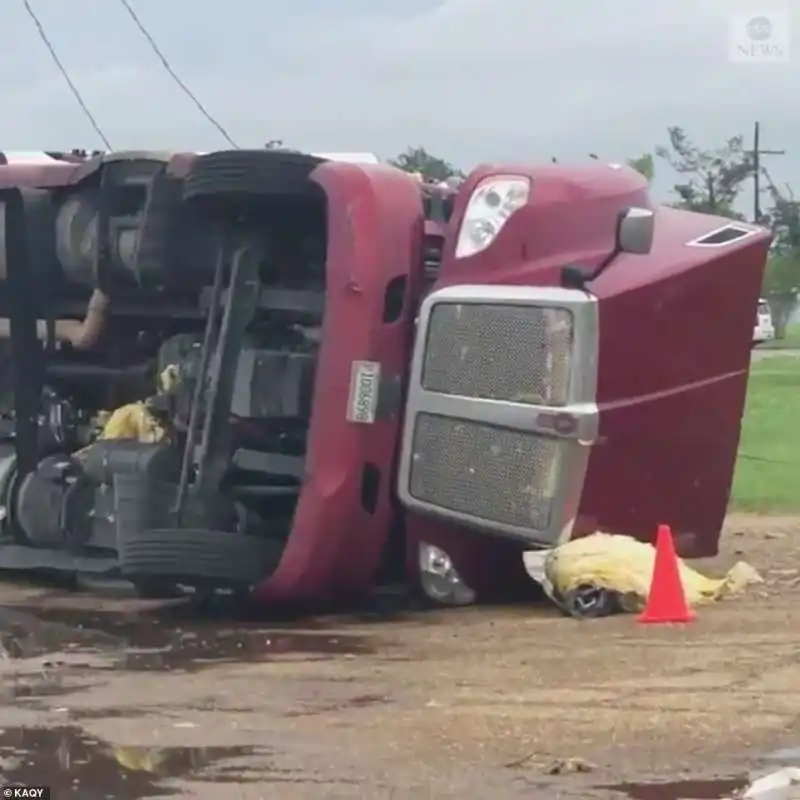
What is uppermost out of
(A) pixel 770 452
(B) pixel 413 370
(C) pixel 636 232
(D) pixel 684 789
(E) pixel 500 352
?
(C) pixel 636 232

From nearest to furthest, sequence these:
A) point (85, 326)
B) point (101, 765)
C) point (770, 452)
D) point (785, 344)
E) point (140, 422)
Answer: point (101, 765) → point (140, 422) → point (85, 326) → point (770, 452) → point (785, 344)

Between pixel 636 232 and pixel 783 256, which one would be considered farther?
pixel 783 256

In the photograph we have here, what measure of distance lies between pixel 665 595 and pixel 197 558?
1774 mm

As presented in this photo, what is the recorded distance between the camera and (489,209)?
8586 mm

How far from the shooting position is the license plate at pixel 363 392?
8.48m

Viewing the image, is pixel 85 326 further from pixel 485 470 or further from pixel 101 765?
pixel 101 765

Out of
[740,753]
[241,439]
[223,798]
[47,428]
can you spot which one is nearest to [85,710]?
[223,798]

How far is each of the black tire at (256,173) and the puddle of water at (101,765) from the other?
3114 mm

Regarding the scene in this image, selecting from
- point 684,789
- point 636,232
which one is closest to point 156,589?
point 636,232

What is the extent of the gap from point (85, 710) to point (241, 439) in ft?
8.71

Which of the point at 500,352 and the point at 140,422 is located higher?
the point at 500,352

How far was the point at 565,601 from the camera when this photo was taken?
8.54m

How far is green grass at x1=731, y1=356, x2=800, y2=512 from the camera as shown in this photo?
14513mm

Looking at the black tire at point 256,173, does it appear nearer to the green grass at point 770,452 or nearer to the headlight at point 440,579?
the headlight at point 440,579
